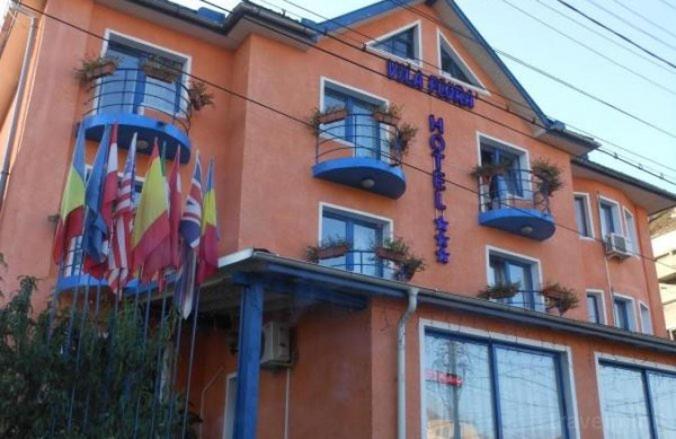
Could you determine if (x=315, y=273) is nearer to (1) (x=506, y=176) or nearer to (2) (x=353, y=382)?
(2) (x=353, y=382)

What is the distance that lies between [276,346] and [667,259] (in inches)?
1130

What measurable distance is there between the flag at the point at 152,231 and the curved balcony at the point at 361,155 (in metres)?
6.13

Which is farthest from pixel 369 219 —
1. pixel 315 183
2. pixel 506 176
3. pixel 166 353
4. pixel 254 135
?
pixel 166 353

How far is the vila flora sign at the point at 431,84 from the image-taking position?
56.9 feet

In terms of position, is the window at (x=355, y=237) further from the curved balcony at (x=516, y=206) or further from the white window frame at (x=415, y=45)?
the white window frame at (x=415, y=45)

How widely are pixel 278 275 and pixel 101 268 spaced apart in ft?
7.25

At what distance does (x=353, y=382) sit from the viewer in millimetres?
10211

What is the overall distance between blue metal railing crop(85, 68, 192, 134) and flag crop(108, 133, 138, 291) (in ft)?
16.3

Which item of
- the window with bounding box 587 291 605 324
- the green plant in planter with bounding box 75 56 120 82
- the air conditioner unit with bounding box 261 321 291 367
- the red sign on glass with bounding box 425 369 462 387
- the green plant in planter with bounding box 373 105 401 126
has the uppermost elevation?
the green plant in planter with bounding box 373 105 401 126

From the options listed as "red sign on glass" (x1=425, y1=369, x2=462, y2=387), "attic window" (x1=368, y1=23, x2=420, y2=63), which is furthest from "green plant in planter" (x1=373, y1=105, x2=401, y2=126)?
"red sign on glass" (x1=425, y1=369, x2=462, y2=387)

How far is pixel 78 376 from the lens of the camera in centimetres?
806

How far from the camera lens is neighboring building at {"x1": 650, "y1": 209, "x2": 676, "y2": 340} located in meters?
34.4

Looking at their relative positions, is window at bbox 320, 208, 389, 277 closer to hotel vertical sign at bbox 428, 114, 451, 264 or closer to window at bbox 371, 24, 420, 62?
hotel vertical sign at bbox 428, 114, 451, 264

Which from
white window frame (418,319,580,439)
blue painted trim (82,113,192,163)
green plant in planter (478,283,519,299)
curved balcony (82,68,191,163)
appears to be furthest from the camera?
green plant in planter (478,283,519,299)
